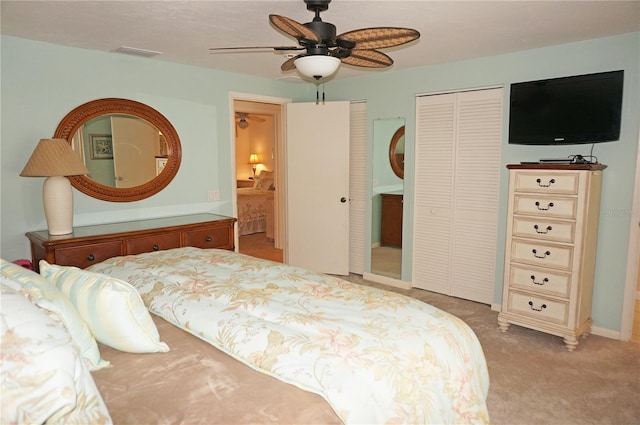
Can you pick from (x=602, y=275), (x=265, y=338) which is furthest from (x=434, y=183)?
(x=265, y=338)

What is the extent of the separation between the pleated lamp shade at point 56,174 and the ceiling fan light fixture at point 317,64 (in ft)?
6.38

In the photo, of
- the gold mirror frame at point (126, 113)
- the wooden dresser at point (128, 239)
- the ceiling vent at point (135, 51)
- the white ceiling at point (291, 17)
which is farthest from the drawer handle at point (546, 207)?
the ceiling vent at point (135, 51)

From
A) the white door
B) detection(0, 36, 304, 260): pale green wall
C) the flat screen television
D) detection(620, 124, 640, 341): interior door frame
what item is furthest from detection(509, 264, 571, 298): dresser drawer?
detection(0, 36, 304, 260): pale green wall

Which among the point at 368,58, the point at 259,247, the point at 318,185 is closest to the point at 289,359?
the point at 368,58

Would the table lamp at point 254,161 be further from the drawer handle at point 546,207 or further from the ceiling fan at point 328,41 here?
the ceiling fan at point 328,41

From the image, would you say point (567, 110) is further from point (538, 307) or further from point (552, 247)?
point (538, 307)

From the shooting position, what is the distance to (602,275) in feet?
10.9

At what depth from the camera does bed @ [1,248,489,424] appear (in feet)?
4.07

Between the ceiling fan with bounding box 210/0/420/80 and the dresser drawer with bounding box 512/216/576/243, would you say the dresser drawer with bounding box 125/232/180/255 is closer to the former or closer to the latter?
the ceiling fan with bounding box 210/0/420/80

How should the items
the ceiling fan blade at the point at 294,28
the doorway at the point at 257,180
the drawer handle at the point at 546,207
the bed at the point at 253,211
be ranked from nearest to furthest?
the ceiling fan blade at the point at 294,28 < the drawer handle at the point at 546,207 < the doorway at the point at 257,180 < the bed at the point at 253,211

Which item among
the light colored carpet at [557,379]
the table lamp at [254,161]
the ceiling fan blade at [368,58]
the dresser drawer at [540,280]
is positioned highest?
the ceiling fan blade at [368,58]

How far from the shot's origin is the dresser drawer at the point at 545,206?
9.89ft

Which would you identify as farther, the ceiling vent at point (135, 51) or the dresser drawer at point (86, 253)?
the ceiling vent at point (135, 51)

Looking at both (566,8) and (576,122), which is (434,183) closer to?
(576,122)
